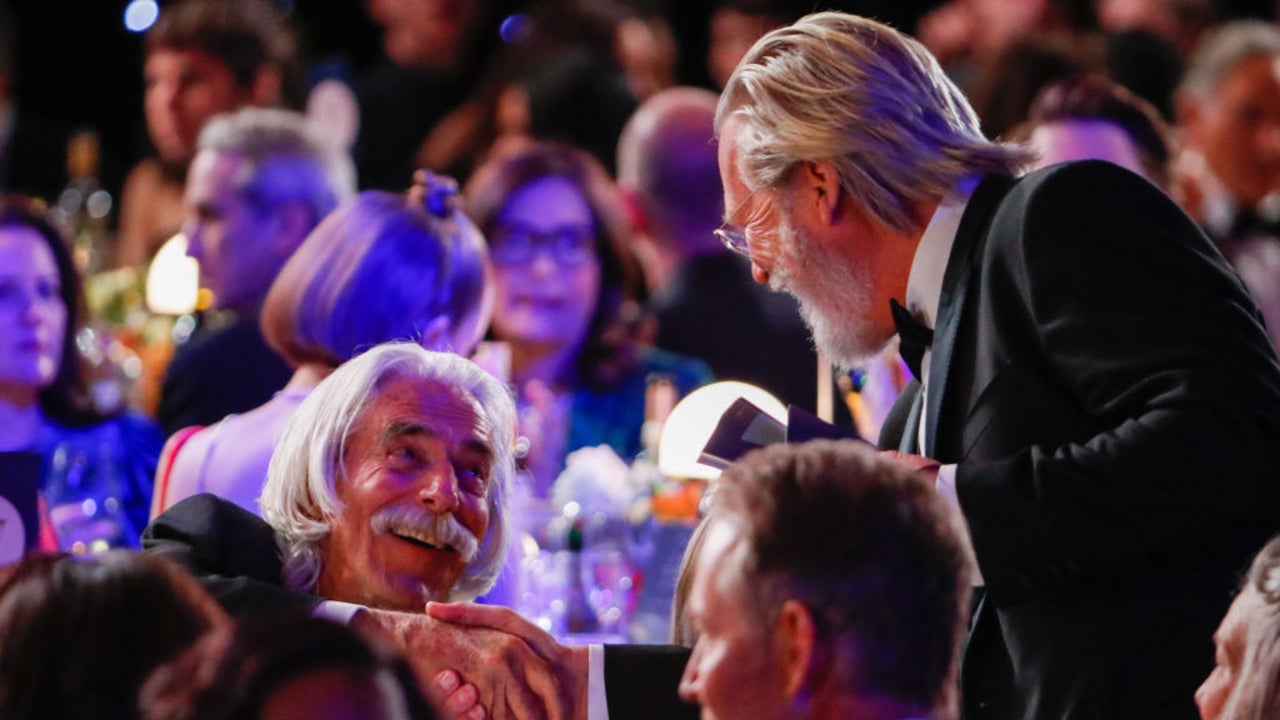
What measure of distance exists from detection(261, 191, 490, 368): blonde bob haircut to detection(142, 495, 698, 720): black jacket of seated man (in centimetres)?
107

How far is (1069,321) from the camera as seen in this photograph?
2902 mm

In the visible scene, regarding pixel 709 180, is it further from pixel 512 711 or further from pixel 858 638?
pixel 858 638

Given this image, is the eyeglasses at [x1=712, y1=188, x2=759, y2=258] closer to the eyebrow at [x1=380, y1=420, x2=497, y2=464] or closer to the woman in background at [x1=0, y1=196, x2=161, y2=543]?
the eyebrow at [x1=380, y1=420, x2=497, y2=464]

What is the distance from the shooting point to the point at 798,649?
2.12 m

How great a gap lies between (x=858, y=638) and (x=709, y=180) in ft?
14.6

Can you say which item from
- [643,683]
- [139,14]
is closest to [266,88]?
[139,14]

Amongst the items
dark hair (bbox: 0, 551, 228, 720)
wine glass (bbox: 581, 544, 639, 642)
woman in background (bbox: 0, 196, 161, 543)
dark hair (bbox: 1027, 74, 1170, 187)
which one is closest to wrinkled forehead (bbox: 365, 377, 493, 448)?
wine glass (bbox: 581, 544, 639, 642)

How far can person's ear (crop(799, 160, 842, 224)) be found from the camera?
320cm

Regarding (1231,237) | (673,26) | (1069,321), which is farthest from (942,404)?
(673,26)

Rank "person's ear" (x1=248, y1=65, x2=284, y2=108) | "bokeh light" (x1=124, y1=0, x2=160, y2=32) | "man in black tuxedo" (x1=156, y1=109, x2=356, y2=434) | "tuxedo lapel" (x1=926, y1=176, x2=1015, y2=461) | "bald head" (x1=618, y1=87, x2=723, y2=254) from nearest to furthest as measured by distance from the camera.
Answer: "tuxedo lapel" (x1=926, y1=176, x2=1015, y2=461) < "man in black tuxedo" (x1=156, y1=109, x2=356, y2=434) < "bald head" (x1=618, y1=87, x2=723, y2=254) < "person's ear" (x1=248, y1=65, x2=284, y2=108) < "bokeh light" (x1=124, y1=0, x2=160, y2=32)

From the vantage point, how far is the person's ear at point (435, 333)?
4434mm

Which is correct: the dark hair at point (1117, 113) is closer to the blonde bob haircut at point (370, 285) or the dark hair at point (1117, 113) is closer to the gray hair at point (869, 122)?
the blonde bob haircut at point (370, 285)

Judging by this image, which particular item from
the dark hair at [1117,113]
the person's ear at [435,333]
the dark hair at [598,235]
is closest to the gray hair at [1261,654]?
the person's ear at [435,333]

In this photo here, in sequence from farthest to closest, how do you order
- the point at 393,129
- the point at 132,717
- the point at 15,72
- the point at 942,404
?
1. the point at 15,72
2. the point at 393,129
3. the point at 942,404
4. the point at 132,717
